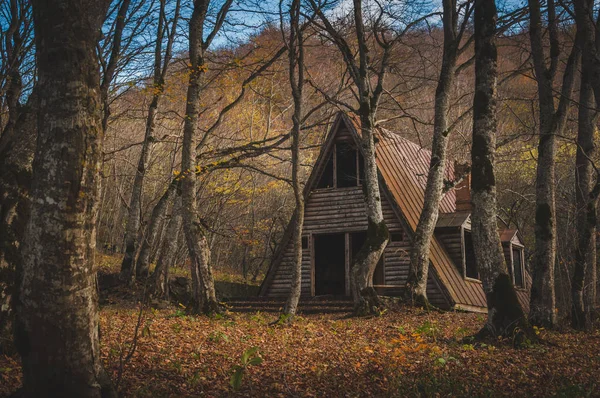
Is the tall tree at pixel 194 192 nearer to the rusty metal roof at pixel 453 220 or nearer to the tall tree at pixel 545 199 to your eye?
the tall tree at pixel 545 199

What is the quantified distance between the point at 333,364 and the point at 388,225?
11891mm

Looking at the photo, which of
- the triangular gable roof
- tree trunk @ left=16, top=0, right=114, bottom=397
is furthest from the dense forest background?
the triangular gable roof

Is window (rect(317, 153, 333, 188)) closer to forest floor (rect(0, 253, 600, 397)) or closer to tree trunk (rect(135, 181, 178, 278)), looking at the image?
tree trunk (rect(135, 181, 178, 278))

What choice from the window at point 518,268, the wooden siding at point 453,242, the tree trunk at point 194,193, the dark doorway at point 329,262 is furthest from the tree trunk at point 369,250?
the window at point 518,268

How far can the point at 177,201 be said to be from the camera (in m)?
16.3

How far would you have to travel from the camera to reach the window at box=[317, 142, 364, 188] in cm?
2064

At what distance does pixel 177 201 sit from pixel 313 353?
28.1 feet

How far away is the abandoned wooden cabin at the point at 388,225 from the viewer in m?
19.0

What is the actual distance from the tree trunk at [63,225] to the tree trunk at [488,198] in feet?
20.5

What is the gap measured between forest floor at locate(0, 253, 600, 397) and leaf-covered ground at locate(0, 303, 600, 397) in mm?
12

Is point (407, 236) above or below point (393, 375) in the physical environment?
above

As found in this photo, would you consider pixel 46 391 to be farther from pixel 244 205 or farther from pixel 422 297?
pixel 244 205

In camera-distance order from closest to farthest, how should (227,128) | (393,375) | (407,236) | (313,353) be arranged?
(393,375) → (313,353) → (407,236) → (227,128)

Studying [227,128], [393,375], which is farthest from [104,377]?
[227,128]
